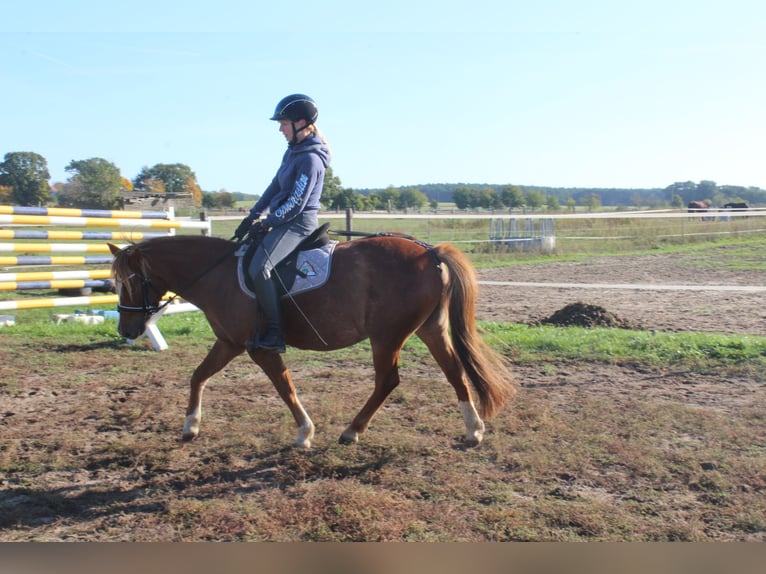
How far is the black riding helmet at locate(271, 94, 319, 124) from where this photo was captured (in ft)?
16.6

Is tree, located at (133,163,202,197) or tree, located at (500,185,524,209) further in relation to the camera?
tree, located at (500,185,524,209)

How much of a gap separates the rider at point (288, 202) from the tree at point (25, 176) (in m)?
35.6

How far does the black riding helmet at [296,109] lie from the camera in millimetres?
5070

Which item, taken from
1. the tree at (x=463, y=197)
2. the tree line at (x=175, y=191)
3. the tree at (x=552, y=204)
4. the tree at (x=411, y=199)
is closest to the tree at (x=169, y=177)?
the tree line at (x=175, y=191)

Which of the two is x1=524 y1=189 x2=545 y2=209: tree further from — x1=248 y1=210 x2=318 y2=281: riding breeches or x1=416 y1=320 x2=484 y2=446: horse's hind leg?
x1=248 y1=210 x2=318 y2=281: riding breeches

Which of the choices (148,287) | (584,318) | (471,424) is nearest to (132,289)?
(148,287)

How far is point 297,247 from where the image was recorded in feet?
17.2

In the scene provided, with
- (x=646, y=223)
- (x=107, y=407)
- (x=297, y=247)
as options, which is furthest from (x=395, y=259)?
(x=646, y=223)

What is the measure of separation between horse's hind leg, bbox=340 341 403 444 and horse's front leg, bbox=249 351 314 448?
0.31 m

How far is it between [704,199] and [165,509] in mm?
48664

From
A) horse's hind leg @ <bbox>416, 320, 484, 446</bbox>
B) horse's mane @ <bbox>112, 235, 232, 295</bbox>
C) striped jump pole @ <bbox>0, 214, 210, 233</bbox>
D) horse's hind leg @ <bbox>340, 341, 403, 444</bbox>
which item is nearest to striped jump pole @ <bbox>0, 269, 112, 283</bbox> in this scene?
striped jump pole @ <bbox>0, 214, 210, 233</bbox>

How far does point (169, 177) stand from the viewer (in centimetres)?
4466

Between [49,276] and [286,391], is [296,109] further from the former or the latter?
[49,276]

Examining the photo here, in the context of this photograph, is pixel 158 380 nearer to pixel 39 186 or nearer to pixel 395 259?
pixel 395 259
